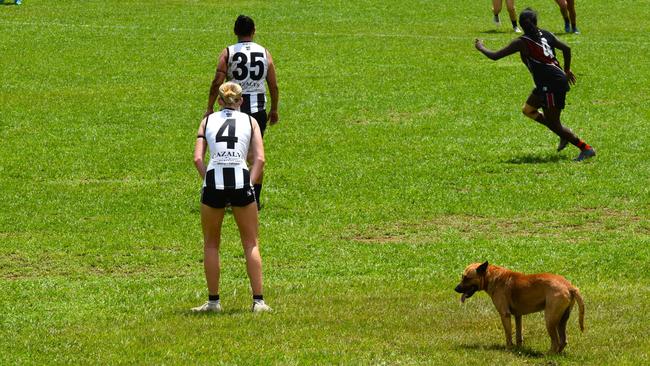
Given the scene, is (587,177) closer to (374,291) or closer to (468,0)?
(374,291)

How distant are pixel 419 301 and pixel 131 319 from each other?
271cm

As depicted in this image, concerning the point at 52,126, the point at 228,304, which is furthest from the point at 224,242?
the point at 52,126

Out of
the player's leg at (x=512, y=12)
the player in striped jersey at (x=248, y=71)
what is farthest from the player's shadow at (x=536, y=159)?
the player's leg at (x=512, y=12)

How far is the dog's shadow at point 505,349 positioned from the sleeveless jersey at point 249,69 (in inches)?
260

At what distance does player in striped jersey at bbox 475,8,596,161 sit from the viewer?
18.6 meters

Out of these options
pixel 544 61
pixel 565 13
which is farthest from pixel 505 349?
pixel 565 13

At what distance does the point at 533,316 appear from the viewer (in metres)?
11.2

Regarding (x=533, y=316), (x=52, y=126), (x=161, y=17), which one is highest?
(x=161, y=17)

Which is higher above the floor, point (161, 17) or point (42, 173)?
point (161, 17)

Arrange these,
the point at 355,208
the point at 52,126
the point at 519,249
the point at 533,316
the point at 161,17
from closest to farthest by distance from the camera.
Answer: the point at 533,316
the point at 519,249
the point at 355,208
the point at 52,126
the point at 161,17

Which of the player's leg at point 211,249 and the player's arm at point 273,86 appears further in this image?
the player's arm at point 273,86

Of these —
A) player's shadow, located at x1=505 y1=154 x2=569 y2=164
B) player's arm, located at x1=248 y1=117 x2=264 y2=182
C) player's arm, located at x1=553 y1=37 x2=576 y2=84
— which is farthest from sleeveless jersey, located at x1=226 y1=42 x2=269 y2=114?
player's shadow, located at x1=505 y1=154 x2=569 y2=164

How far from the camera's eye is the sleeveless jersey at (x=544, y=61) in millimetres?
18750

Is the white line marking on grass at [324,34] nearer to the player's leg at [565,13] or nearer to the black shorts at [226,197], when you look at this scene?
the player's leg at [565,13]
